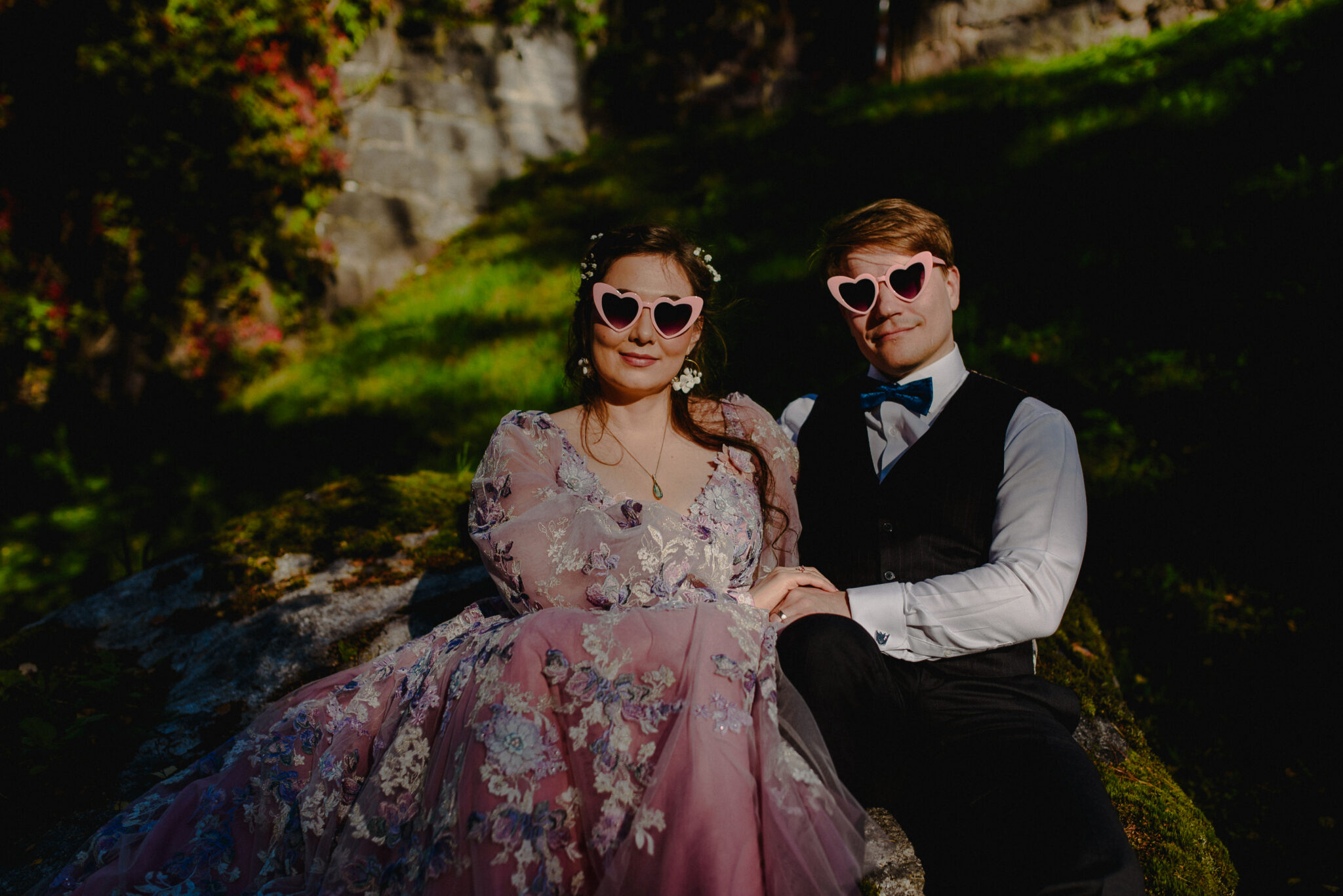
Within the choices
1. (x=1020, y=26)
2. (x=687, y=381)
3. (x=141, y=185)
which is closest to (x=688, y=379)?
(x=687, y=381)

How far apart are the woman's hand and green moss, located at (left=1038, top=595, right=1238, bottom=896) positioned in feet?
3.50

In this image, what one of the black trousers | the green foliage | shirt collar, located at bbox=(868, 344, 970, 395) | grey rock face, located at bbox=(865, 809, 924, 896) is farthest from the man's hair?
the green foliage

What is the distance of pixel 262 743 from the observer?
2232mm

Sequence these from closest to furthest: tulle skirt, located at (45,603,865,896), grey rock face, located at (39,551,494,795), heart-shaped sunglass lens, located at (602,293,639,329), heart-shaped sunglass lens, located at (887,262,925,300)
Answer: tulle skirt, located at (45,603,865,896)
heart-shaped sunglass lens, located at (887,262,925,300)
heart-shaped sunglass lens, located at (602,293,639,329)
grey rock face, located at (39,551,494,795)

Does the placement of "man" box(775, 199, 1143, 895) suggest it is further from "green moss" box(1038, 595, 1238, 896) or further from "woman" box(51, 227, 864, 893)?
"green moss" box(1038, 595, 1238, 896)

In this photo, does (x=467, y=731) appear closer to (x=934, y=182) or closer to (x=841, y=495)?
(x=841, y=495)

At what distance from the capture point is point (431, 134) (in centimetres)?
948

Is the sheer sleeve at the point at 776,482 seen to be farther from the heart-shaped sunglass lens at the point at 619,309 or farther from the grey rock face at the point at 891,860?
the grey rock face at the point at 891,860

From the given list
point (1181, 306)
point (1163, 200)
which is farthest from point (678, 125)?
point (1181, 306)

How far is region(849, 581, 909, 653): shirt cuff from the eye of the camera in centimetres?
211

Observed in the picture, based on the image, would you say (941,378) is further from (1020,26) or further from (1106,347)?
(1020,26)

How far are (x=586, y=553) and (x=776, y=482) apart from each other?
2.73ft

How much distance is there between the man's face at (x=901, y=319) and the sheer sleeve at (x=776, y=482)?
0.49 meters

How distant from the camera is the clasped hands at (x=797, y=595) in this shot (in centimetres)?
212
